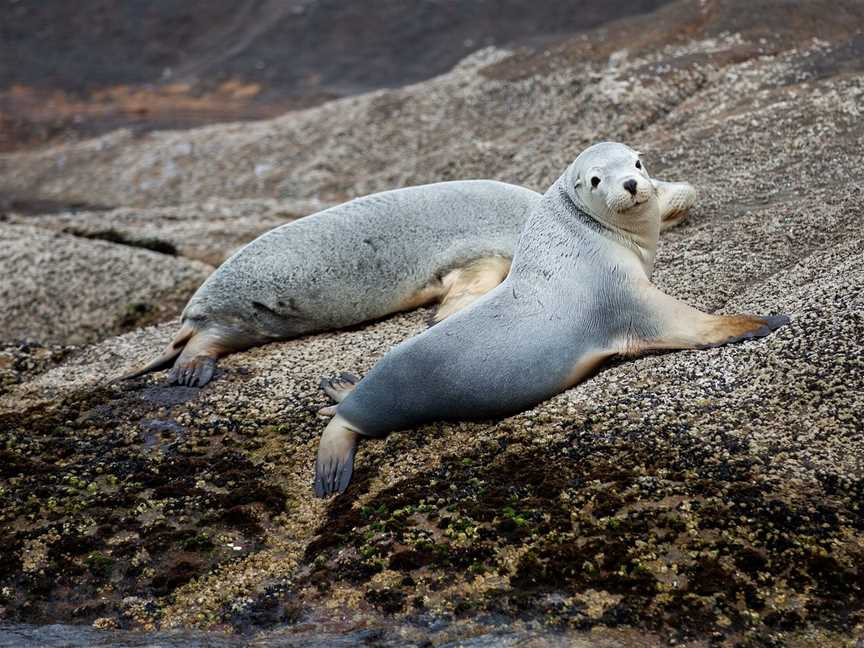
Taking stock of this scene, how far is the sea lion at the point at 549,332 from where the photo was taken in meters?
4.32

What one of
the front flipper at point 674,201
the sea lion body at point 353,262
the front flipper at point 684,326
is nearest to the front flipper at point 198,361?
the sea lion body at point 353,262

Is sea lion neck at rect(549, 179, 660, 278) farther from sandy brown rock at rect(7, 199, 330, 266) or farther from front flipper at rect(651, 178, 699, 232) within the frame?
sandy brown rock at rect(7, 199, 330, 266)

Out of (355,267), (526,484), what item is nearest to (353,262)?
(355,267)

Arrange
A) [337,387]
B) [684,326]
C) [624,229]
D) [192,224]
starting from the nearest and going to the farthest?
[684,326] → [624,229] → [337,387] → [192,224]

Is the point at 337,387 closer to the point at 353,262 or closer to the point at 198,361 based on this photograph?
the point at 198,361

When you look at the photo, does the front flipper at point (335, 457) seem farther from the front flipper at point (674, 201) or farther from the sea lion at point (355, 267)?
the front flipper at point (674, 201)

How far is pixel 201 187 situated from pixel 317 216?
206 inches

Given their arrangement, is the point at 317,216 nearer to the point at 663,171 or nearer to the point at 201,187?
the point at 663,171

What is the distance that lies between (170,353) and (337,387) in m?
1.42

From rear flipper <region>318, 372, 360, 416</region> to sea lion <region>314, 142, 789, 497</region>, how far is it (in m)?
0.03

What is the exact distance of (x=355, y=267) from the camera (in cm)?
592

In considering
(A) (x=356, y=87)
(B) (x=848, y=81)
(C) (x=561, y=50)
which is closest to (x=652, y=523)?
(B) (x=848, y=81)

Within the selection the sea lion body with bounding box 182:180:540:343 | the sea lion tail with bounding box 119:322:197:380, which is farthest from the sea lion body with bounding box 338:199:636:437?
the sea lion tail with bounding box 119:322:197:380

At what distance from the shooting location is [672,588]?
3154 millimetres
